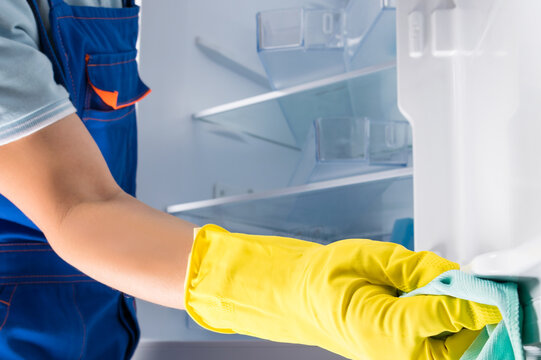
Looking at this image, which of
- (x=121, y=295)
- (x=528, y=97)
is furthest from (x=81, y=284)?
(x=528, y=97)

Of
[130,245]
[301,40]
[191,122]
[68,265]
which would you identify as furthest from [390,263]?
[191,122]

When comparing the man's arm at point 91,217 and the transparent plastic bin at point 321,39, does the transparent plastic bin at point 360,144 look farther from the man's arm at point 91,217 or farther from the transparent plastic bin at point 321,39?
the man's arm at point 91,217

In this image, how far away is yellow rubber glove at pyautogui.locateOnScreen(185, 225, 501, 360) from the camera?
60cm

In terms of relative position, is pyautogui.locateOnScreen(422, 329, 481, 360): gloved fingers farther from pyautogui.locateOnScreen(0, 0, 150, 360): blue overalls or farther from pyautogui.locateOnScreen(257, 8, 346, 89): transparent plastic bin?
pyautogui.locateOnScreen(257, 8, 346, 89): transparent plastic bin

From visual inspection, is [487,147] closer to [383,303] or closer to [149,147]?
[383,303]

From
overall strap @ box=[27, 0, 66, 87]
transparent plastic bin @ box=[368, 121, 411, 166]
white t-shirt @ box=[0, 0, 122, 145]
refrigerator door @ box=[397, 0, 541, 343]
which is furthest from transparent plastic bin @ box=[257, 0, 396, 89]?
white t-shirt @ box=[0, 0, 122, 145]

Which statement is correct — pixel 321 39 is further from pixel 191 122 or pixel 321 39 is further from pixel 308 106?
pixel 191 122

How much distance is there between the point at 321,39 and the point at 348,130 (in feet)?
0.98

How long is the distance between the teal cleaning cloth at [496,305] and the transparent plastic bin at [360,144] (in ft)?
2.96

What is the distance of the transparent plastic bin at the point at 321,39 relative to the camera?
153 centimetres

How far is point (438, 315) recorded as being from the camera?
0.57 meters

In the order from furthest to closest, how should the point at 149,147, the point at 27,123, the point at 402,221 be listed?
1. the point at 149,147
2. the point at 402,221
3. the point at 27,123

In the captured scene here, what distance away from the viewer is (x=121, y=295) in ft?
4.26

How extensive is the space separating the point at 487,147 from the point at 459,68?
22 centimetres
